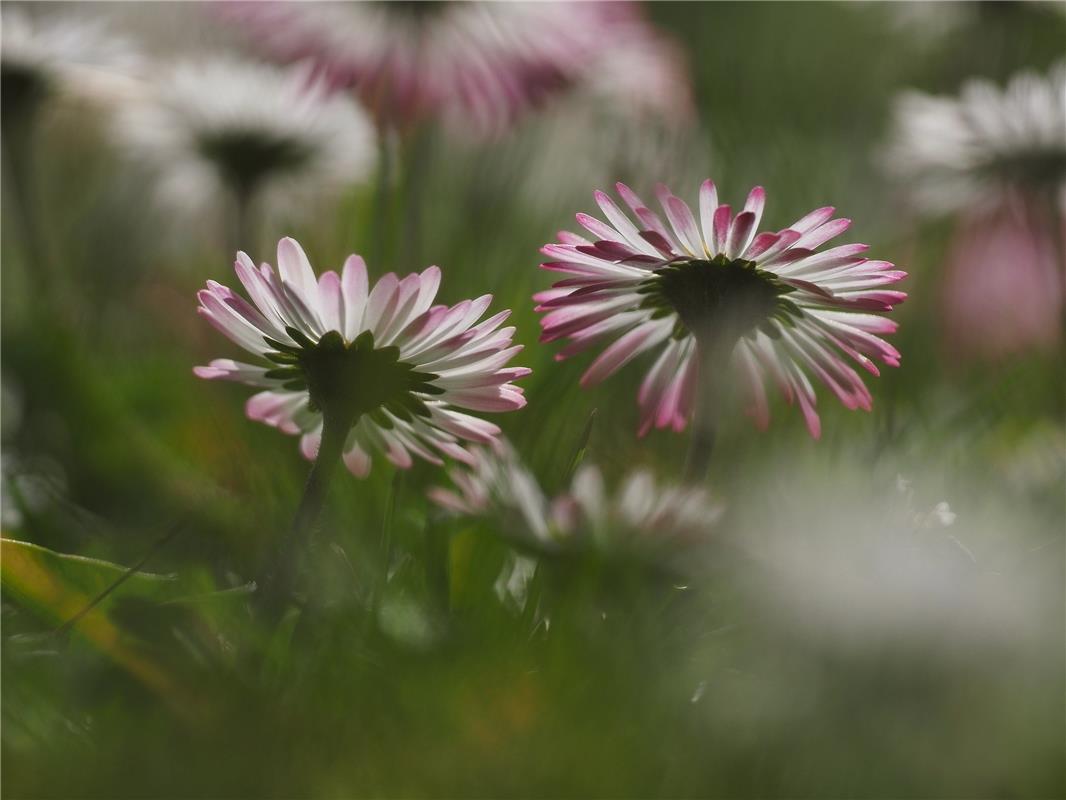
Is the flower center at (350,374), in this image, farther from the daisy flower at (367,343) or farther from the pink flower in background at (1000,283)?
the pink flower in background at (1000,283)

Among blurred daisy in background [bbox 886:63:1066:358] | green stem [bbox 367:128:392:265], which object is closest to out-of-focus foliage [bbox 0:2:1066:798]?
green stem [bbox 367:128:392:265]

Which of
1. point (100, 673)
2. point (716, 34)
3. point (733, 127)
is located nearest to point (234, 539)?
point (100, 673)

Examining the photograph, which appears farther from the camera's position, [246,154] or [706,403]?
[246,154]

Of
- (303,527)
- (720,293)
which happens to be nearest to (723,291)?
(720,293)

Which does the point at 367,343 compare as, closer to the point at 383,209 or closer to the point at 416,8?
the point at 383,209

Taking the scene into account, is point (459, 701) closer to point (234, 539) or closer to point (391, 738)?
point (391, 738)

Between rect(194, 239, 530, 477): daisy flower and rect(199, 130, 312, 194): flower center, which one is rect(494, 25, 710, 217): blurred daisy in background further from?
rect(194, 239, 530, 477): daisy flower
